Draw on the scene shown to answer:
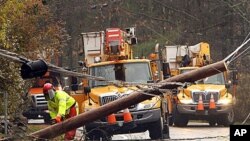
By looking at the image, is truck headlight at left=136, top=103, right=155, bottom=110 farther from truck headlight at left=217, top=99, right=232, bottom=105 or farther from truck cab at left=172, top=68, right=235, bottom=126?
truck headlight at left=217, top=99, right=232, bottom=105

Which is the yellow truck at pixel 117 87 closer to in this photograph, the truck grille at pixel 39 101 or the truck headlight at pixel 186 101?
the truck headlight at pixel 186 101

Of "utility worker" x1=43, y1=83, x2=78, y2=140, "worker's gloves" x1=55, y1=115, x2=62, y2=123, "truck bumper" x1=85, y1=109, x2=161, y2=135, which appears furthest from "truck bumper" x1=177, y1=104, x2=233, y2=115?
"worker's gloves" x1=55, y1=115, x2=62, y2=123

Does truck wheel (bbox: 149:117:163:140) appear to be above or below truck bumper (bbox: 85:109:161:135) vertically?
below

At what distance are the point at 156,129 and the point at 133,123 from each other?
0.86 metres

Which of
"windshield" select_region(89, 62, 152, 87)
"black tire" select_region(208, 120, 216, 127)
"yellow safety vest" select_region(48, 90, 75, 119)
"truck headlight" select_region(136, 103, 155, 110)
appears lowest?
"black tire" select_region(208, 120, 216, 127)

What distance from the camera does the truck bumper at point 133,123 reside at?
1806cm

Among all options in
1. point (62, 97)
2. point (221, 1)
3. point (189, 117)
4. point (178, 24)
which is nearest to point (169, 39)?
point (178, 24)

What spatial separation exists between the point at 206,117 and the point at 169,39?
18122 millimetres

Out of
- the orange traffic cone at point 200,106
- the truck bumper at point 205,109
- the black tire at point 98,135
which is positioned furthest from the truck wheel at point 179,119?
the black tire at point 98,135

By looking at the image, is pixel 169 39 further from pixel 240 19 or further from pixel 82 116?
pixel 82 116

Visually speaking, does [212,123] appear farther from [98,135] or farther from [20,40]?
[98,135]

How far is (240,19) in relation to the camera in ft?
131

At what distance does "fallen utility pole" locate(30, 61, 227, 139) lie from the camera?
11.5m

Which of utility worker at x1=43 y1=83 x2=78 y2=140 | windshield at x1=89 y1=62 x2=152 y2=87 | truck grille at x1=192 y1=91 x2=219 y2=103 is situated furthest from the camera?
truck grille at x1=192 y1=91 x2=219 y2=103
